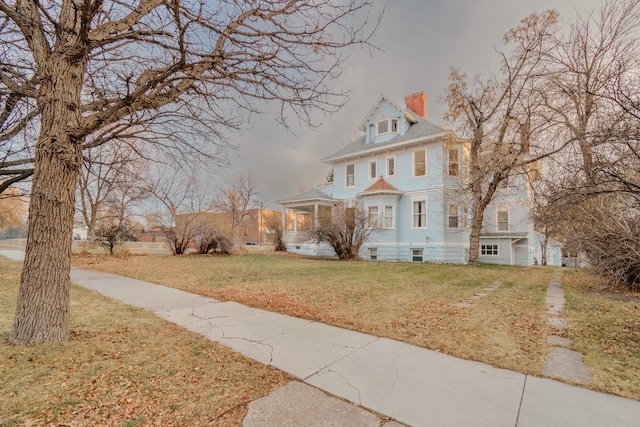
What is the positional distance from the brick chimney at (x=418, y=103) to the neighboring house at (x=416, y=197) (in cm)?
7


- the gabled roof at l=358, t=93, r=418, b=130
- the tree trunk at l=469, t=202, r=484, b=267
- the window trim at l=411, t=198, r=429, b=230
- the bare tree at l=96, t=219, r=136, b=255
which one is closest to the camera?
the tree trunk at l=469, t=202, r=484, b=267

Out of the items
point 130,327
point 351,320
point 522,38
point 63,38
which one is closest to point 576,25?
point 522,38

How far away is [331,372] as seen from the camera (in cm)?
317

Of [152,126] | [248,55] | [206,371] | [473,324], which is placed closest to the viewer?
[206,371]

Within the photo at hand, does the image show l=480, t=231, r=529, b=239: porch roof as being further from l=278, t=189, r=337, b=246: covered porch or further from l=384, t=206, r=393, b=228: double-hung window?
l=278, t=189, r=337, b=246: covered porch

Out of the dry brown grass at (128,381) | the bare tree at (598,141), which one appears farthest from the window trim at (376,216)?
the dry brown grass at (128,381)

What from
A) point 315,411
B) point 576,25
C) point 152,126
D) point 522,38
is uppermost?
point 522,38

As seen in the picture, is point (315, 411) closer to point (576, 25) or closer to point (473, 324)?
point (473, 324)

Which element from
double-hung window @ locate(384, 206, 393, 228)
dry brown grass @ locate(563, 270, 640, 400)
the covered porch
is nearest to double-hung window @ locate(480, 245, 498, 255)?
double-hung window @ locate(384, 206, 393, 228)

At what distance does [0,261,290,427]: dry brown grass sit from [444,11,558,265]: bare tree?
13981 mm

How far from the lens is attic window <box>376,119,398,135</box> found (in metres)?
20.3

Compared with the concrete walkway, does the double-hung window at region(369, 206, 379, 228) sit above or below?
above

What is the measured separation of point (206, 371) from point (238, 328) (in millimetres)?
1452

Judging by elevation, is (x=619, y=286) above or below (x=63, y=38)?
below
